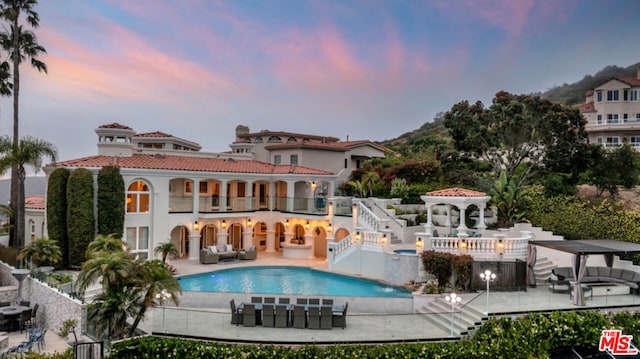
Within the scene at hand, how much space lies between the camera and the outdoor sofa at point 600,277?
16541mm

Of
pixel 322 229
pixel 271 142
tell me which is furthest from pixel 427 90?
pixel 322 229

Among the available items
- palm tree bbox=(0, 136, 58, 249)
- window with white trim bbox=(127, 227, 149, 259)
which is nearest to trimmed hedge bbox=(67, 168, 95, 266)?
Answer: window with white trim bbox=(127, 227, 149, 259)

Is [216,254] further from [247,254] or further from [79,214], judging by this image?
[79,214]

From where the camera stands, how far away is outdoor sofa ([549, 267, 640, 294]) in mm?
16541

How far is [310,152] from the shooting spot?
36531mm

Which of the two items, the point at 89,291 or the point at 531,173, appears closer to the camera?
the point at 89,291

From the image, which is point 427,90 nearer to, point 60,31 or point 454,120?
point 454,120

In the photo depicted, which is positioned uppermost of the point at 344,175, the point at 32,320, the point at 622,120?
the point at 622,120

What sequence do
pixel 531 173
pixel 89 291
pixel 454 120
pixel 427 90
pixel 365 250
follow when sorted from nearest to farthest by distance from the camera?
1. pixel 89 291
2. pixel 365 250
3. pixel 531 173
4. pixel 454 120
5. pixel 427 90

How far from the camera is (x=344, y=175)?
38.2 meters

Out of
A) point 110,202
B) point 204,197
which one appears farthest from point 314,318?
point 204,197

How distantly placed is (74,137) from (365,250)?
97.9 ft

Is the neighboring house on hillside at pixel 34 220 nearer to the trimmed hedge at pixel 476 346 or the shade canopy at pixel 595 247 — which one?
the trimmed hedge at pixel 476 346

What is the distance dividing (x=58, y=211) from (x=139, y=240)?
4.59 meters
